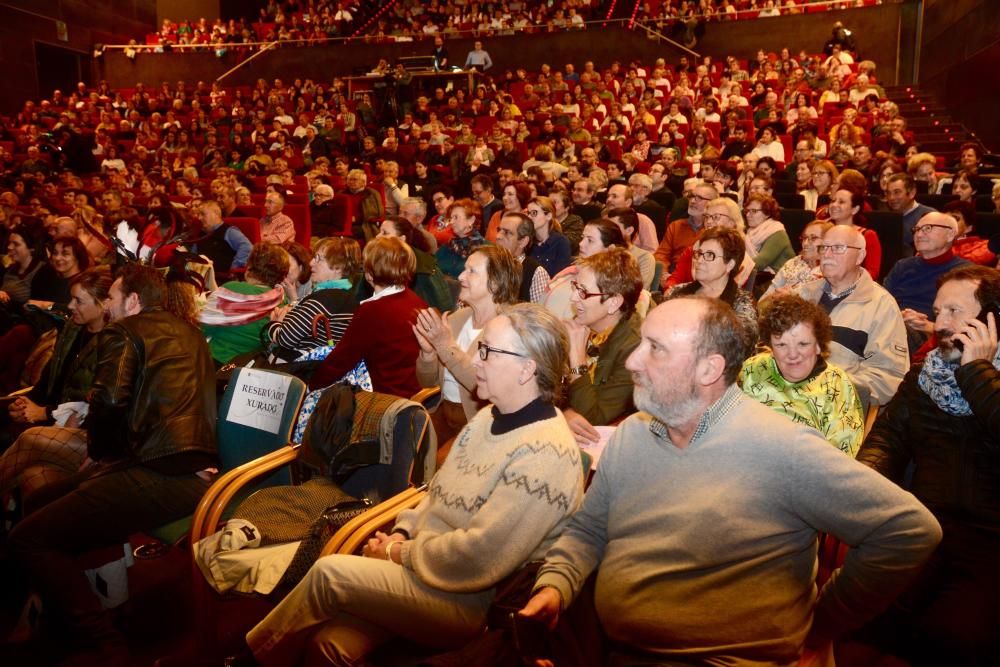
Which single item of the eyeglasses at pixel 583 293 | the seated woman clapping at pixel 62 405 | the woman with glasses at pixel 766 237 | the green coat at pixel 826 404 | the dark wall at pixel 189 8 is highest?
the dark wall at pixel 189 8

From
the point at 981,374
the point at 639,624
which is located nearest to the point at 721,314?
the point at 639,624

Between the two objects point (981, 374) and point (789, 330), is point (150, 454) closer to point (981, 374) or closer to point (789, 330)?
point (789, 330)

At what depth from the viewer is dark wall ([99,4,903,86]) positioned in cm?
1380

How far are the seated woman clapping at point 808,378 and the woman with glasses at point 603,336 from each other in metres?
0.46

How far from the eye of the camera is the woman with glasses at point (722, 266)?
312 centimetres

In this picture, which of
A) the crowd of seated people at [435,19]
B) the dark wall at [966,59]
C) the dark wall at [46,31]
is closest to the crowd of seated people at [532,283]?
the dark wall at [966,59]

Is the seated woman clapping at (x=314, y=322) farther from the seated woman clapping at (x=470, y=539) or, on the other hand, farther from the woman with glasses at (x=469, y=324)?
the seated woman clapping at (x=470, y=539)

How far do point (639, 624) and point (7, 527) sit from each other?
98.8 inches

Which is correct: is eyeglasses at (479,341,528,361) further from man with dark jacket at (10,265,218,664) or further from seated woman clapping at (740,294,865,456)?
man with dark jacket at (10,265,218,664)

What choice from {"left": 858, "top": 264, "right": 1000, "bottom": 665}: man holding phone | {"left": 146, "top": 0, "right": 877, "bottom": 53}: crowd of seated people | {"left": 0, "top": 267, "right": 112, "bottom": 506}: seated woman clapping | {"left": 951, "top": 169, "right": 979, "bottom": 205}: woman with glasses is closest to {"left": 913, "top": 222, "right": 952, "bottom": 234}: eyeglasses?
{"left": 858, "top": 264, "right": 1000, "bottom": 665}: man holding phone

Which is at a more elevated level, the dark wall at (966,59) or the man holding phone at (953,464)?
the dark wall at (966,59)

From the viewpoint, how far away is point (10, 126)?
13758 millimetres

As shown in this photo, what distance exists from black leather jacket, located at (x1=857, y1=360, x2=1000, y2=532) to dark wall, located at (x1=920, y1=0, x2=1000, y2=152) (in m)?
10.1

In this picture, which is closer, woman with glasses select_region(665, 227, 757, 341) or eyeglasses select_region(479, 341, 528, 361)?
eyeglasses select_region(479, 341, 528, 361)
